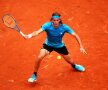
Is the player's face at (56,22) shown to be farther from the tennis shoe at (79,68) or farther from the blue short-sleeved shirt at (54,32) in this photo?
the tennis shoe at (79,68)

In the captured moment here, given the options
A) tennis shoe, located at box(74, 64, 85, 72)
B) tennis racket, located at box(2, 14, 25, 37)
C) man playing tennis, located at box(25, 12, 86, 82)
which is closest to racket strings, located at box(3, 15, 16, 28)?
Answer: tennis racket, located at box(2, 14, 25, 37)

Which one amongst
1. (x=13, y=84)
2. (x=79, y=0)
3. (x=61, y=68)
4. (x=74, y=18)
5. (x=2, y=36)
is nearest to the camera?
(x=13, y=84)

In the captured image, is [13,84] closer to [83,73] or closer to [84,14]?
[83,73]

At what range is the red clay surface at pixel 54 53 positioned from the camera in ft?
24.8

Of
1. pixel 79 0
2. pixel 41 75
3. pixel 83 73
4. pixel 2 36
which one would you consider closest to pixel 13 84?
pixel 41 75

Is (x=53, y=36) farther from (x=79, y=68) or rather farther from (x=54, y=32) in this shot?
(x=79, y=68)

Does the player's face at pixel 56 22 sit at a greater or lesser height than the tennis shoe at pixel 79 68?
greater

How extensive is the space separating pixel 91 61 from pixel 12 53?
235 cm

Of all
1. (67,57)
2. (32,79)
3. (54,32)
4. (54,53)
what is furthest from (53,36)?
(54,53)

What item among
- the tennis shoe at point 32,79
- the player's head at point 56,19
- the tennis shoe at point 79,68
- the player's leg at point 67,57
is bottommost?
the tennis shoe at point 32,79

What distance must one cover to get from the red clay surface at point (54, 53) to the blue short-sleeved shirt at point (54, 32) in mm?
1078

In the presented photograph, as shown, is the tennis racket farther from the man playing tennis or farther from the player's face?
the player's face

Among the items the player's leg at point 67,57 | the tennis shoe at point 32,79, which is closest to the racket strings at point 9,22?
the player's leg at point 67,57

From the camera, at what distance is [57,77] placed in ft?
25.5
